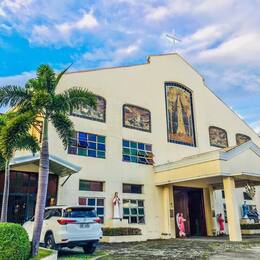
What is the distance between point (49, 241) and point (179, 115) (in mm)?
16785

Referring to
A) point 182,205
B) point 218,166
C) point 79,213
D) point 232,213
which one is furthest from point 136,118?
point 79,213

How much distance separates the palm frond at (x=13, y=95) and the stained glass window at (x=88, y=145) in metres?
7.78

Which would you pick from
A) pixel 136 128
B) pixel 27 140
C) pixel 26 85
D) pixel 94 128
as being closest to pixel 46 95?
pixel 26 85

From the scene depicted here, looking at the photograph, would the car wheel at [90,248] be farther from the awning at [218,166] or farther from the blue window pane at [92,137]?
the blue window pane at [92,137]

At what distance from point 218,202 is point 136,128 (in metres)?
9.33

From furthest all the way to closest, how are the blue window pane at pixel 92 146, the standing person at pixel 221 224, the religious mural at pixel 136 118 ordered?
the standing person at pixel 221 224
the religious mural at pixel 136 118
the blue window pane at pixel 92 146

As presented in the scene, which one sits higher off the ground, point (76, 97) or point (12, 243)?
point (76, 97)

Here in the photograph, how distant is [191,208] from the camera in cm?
2464

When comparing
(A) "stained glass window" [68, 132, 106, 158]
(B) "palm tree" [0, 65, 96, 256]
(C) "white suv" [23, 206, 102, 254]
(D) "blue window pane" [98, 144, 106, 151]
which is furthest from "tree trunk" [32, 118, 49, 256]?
(D) "blue window pane" [98, 144, 106, 151]

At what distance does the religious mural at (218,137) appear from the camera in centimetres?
2793

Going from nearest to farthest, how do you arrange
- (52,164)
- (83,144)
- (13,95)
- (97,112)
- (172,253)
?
(13,95)
(172,253)
(52,164)
(83,144)
(97,112)

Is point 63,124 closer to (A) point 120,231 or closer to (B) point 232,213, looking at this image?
(A) point 120,231

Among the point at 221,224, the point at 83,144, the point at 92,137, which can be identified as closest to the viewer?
the point at 83,144

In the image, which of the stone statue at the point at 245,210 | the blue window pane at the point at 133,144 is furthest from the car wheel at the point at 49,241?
the stone statue at the point at 245,210
